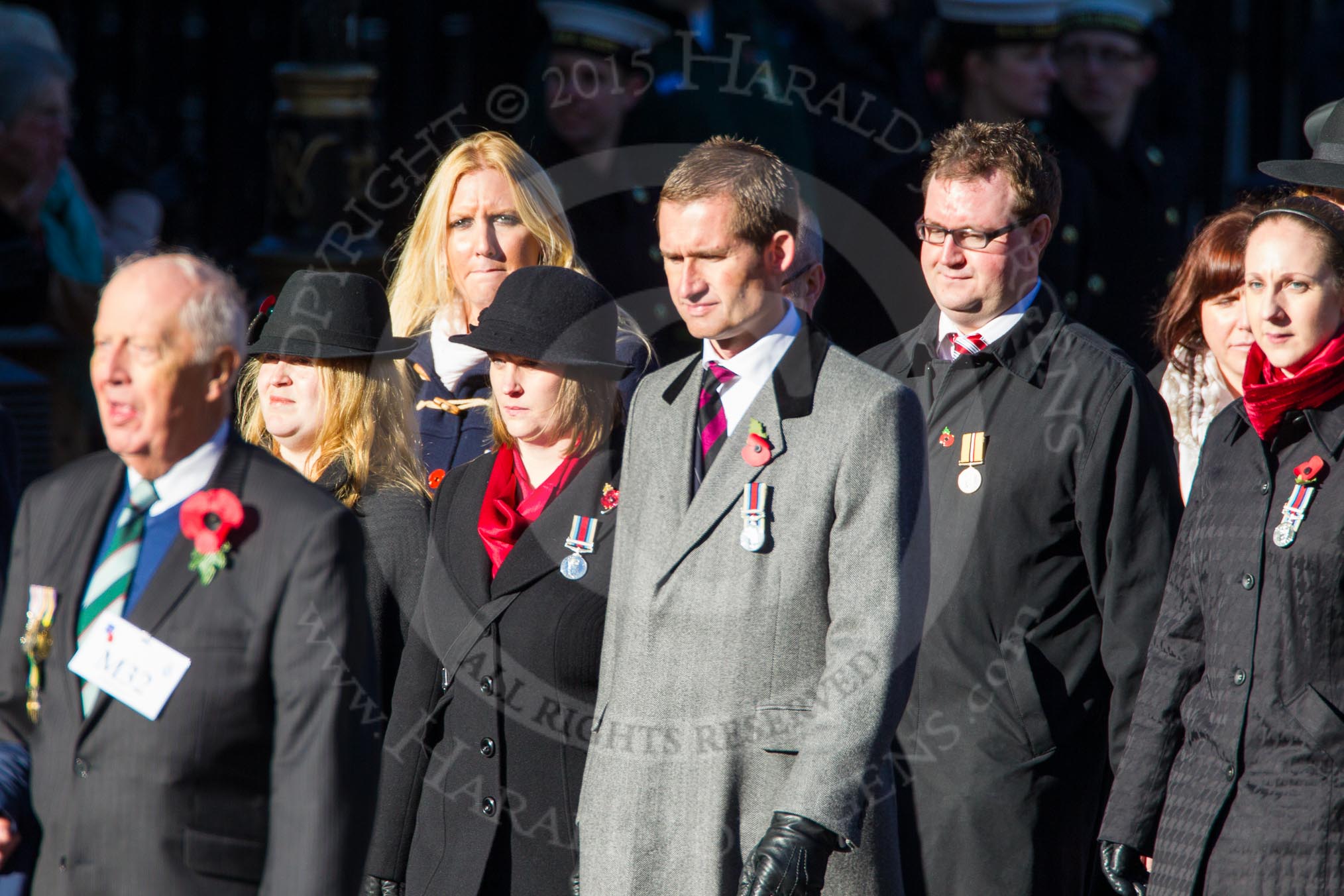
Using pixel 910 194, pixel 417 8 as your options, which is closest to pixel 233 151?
pixel 417 8

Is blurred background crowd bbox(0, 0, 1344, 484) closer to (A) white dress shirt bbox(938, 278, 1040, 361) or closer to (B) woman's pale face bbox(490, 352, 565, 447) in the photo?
(A) white dress shirt bbox(938, 278, 1040, 361)

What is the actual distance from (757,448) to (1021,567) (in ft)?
2.72

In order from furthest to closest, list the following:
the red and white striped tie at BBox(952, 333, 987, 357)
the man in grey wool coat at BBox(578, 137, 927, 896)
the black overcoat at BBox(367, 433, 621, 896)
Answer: the red and white striped tie at BBox(952, 333, 987, 357) < the black overcoat at BBox(367, 433, 621, 896) < the man in grey wool coat at BBox(578, 137, 927, 896)

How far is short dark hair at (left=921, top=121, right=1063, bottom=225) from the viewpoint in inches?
155

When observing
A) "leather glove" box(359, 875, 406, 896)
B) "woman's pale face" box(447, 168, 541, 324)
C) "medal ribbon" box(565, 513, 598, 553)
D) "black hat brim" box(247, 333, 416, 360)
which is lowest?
"leather glove" box(359, 875, 406, 896)

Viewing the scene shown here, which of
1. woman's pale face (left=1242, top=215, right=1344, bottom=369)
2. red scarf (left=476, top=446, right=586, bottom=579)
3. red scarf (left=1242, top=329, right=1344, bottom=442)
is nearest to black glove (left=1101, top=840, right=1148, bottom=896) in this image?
red scarf (left=1242, top=329, right=1344, bottom=442)

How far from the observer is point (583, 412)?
3.63m

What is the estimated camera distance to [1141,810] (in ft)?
11.3

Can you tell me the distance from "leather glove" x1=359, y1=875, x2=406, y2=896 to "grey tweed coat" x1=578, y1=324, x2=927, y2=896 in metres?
0.52

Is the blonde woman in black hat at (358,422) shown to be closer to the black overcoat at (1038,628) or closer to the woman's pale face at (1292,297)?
the black overcoat at (1038,628)

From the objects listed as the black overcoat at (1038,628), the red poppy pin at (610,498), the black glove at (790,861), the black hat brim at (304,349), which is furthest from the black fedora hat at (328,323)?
the black glove at (790,861)

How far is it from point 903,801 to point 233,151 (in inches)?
282

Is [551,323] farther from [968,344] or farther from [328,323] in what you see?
[968,344]

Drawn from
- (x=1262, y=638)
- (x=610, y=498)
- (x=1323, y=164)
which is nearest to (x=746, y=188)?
(x=610, y=498)
